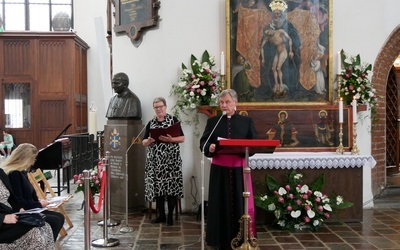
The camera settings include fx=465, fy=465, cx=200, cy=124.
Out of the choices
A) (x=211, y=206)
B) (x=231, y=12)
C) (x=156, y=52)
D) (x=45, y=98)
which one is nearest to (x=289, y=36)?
(x=231, y=12)

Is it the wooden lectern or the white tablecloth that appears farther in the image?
the white tablecloth

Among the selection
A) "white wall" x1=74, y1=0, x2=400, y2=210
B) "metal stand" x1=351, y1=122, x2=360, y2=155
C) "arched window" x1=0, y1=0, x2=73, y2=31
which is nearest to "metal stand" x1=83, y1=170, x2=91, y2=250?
"white wall" x1=74, y1=0, x2=400, y2=210

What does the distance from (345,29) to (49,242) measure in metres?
5.76

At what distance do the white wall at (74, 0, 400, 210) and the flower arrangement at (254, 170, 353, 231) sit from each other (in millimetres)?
1436

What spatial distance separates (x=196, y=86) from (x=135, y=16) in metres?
1.89

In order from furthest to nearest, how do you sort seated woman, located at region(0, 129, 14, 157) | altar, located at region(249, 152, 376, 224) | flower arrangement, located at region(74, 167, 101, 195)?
seated woman, located at region(0, 129, 14, 157), flower arrangement, located at region(74, 167, 101, 195), altar, located at region(249, 152, 376, 224)

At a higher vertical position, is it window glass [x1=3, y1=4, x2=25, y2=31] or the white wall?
window glass [x1=3, y1=4, x2=25, y2=31]

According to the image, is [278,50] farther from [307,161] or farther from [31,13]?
[31,13]

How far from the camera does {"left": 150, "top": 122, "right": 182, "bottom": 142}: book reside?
6570 mm

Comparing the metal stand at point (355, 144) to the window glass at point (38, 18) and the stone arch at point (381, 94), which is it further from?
the window glass at point (38, 18)

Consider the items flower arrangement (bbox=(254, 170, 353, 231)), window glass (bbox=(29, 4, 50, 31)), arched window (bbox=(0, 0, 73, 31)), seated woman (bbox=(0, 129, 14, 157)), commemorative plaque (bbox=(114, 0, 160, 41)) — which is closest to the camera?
flower arrangement (bbox=(254, 170, 353, 231))

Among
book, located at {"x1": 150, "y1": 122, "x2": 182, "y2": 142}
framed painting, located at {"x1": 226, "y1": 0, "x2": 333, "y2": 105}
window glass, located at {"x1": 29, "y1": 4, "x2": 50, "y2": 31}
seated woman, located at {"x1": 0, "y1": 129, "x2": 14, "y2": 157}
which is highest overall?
window glass, located at {"x1": 29, "y1": 4, "x2": 50, "y2": 31}

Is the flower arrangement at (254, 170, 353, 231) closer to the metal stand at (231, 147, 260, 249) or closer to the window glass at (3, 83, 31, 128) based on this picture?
the metal stand at (231, 147, 260, 249)

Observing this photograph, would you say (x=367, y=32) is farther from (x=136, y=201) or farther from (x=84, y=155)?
(x=84, y=155)
